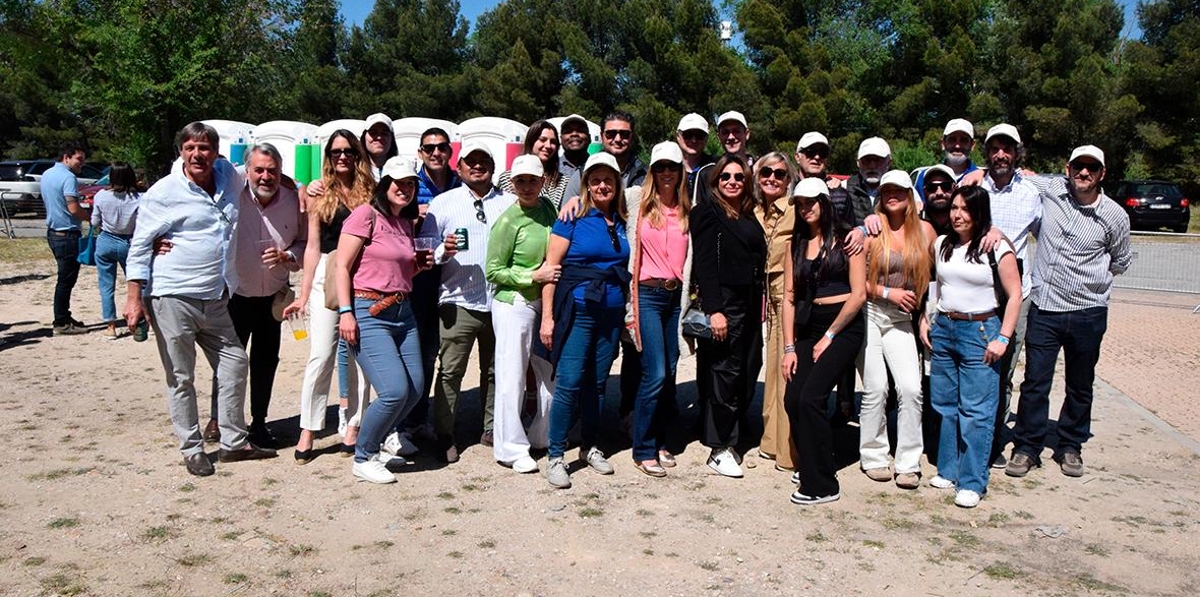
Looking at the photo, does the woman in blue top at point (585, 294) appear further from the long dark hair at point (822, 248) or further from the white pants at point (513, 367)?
the long dark hair at point (822, 248)

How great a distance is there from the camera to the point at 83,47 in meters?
26.2

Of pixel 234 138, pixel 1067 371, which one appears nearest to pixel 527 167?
pixel 1067 371

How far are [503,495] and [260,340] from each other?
76.2 inches

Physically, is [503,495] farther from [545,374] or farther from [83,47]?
[83,47]

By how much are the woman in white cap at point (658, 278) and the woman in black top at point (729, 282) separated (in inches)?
5.1

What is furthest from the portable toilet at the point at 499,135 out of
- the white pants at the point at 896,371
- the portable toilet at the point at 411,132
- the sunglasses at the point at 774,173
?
the white pants at the point at 896,371

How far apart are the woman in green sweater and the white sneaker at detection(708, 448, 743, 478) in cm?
107

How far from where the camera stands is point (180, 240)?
5.03 meters

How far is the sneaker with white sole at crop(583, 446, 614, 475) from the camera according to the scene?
18.2 ft

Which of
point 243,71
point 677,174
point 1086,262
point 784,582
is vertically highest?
point 243,71

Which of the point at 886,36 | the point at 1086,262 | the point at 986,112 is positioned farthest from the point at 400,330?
the point at 886,36

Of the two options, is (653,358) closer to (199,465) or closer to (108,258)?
(199,465)

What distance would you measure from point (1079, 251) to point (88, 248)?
981cm

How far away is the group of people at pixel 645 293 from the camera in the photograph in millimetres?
5141
